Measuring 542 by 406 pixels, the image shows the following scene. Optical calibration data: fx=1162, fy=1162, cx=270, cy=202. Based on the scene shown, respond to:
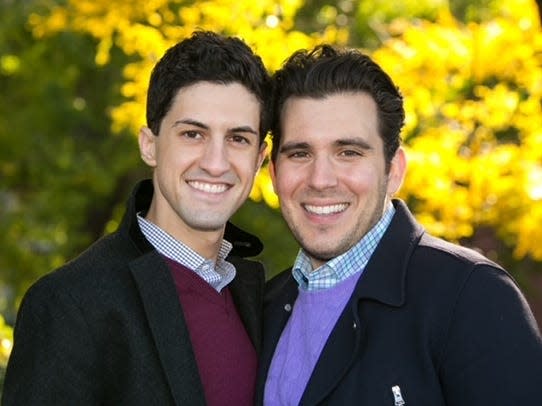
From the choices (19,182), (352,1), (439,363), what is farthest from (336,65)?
(19,182)

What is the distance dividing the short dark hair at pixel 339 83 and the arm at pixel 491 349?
2.63 feet

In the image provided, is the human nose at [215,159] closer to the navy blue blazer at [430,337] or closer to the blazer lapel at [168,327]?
the blazer lapel at [168,327]

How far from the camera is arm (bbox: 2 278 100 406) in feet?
11.6

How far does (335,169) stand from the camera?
13.2 ft

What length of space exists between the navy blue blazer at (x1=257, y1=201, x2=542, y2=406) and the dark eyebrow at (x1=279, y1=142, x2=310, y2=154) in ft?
1.47

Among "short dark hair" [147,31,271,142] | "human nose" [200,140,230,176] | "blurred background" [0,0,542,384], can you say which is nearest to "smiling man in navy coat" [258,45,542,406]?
"short dark hair" [147,31,271,142]

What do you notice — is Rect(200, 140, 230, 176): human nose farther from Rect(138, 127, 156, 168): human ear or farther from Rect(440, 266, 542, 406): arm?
Rect(440, 266, 542, 406): arm

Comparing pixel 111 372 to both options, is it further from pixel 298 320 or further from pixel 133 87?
pixel 133 87

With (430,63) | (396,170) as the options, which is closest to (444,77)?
(430,63)

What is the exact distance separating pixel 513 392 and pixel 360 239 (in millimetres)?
872

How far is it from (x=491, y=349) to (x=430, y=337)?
0.67 feet

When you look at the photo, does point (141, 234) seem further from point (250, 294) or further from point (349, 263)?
point (349, 263)

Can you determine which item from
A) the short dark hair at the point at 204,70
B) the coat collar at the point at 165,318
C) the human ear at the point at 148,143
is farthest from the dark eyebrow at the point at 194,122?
the coat collar at the point at 165,318

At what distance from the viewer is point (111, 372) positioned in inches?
143
